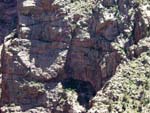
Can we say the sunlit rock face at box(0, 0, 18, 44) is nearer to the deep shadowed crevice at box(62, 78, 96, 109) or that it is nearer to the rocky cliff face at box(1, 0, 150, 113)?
the rocky cliff face at box(1, 0, 150, 113)

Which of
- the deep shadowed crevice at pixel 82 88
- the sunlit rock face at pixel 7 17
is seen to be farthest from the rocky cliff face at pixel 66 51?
the sunlit rock face at pixel 7 17

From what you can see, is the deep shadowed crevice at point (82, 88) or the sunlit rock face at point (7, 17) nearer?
the deep shadowed crevice at point (82, 88)

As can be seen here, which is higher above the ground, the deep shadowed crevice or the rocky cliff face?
the rocky cliff face

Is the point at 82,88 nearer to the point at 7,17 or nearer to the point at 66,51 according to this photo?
the point at 66,51

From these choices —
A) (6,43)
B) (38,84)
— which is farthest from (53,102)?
(6,43)

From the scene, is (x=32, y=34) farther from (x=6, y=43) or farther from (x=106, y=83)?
(x=106, y=83)

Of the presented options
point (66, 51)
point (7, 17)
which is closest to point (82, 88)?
point (66, 51)

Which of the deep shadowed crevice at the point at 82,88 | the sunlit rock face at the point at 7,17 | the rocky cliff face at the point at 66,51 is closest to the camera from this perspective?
the rocky cliff face at the point at 66,51

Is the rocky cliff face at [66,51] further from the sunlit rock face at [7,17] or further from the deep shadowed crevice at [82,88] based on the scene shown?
the sunlit rock face at [7,17]

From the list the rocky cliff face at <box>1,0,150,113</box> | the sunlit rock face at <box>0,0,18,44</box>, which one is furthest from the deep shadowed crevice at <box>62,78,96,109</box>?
the sunlit rock face at <box>0,0,18,44</box>
